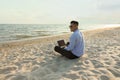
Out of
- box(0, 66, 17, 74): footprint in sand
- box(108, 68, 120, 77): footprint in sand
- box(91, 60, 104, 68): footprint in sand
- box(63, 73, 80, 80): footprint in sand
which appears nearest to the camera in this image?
box(63, 73, 80, 80): footprint in sand

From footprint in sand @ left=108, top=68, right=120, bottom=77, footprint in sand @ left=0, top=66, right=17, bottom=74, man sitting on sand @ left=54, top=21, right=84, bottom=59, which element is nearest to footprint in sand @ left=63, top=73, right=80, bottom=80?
footprint in sand @ left=108, top=68, right=120, bottom=77

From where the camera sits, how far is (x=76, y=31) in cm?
604

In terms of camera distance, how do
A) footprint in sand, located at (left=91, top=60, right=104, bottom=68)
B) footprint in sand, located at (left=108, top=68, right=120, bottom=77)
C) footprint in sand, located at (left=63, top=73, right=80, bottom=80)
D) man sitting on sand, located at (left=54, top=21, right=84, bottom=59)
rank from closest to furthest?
footprint in sand, located at (left=63, top=73, right=80, bottom=80)
footprint in sand, located at (left=108, top=68, right=120, bottom=77)
footprint in sand, located at (left=91, top=60, right=104, bottom=68)
man sitting on sand, located at (left=54, top=21, right=84, bottom=59)

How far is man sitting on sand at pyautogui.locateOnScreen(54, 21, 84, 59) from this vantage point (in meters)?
5.99

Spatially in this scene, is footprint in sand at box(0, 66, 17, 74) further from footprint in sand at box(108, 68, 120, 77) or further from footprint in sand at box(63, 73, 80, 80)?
footprint in sand at box(108, 68, 120, 77)

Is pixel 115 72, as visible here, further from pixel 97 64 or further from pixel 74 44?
pixel 74 44

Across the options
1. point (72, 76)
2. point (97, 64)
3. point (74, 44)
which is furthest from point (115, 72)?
point (74, 44)

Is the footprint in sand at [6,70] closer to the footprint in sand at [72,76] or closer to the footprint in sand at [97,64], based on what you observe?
the footprint in sand at [72,76]

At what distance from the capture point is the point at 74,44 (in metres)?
6.10

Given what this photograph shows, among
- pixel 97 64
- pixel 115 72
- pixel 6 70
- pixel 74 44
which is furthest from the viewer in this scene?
pixel 74 44

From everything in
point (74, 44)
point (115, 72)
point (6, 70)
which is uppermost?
point (74, 44)

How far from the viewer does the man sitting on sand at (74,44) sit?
599 cm

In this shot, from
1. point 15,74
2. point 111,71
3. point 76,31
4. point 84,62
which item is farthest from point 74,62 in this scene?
point 15,74

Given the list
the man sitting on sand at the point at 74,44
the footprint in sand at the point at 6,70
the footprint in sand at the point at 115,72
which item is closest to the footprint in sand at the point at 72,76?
the footprint in sand at the point at 115,72
